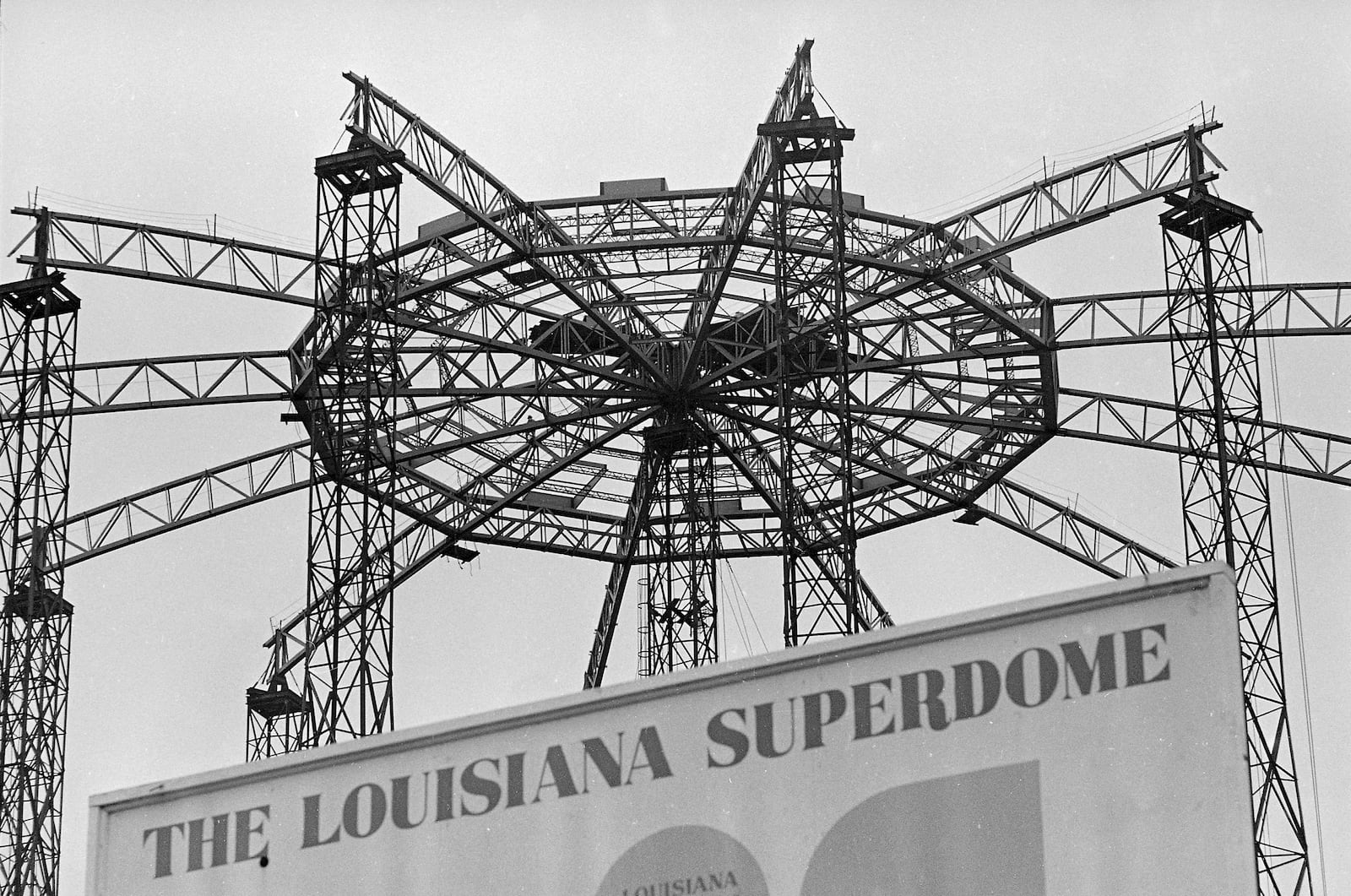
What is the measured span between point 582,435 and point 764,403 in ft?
17.6

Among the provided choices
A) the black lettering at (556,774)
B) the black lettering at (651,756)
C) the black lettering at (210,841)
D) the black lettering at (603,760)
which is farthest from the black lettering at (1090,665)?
the black lettering at (210,841)

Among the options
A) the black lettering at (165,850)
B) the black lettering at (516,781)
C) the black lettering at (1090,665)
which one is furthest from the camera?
the black lettering at (165,850)

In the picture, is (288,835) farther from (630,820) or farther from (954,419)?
(954,419)

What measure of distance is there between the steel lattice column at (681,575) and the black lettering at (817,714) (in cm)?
3796

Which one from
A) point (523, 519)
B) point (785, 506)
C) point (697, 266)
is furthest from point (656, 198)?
point (523, 519)

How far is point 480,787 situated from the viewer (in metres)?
18.6

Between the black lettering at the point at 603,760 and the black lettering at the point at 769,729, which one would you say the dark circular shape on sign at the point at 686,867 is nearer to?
the black lettering at the point at 603,760

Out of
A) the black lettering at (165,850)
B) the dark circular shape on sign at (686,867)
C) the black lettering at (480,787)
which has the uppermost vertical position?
the black lettering at (480,787)

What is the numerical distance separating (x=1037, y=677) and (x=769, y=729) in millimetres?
2147

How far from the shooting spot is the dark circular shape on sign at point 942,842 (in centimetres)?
1659

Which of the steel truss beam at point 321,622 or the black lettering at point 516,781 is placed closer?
the black lettering at point 516,781

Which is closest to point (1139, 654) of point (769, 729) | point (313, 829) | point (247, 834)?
point (769, 729)

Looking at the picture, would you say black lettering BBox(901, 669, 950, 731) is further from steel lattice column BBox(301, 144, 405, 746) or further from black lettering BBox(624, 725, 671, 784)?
steel lattice column BBox(301, 144, 405, 746)

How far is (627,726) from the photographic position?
59.3 ft
